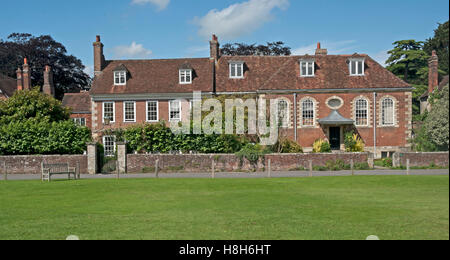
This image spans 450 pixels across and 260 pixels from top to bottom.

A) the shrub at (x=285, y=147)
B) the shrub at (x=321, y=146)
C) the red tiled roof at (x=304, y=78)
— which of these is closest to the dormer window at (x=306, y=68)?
the red tiled roof at (x=304, y=78)

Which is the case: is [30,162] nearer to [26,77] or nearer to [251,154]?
[251,154]

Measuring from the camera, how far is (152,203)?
13055 mm

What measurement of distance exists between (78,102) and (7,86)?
9257mm

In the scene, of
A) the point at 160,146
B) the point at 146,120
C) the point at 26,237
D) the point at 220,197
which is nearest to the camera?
the point at 26,237

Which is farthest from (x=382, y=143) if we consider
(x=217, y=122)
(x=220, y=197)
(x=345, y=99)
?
(x=220, y=197)

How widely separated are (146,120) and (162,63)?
7.44 metres

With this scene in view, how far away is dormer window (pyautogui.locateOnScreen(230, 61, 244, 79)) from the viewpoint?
42750 millimetres

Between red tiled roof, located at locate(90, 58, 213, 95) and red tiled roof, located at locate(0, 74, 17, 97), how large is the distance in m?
17.3

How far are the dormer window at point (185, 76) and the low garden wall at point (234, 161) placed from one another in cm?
1535

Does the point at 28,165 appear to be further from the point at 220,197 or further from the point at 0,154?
the point at 220,197

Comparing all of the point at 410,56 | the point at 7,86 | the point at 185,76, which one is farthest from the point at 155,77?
the point at 410,56

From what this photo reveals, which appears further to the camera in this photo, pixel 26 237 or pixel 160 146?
pixel 160 146

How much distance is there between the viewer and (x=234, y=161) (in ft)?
94.8

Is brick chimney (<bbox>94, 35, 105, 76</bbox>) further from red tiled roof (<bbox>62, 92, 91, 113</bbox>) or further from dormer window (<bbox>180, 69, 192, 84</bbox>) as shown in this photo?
red tiled roof (<bbox>62, 92, 91, 113</bbox>)
